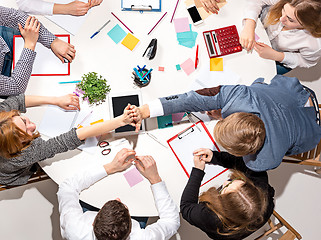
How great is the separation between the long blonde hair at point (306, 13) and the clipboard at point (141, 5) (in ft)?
2.12

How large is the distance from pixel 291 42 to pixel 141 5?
90 cm

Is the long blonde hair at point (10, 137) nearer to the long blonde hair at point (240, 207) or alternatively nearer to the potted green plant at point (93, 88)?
Answer: the potted green plant at point (93, 88)

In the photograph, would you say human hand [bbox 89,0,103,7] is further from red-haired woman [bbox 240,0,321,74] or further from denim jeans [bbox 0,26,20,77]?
red-haired woman [bbox 240,0,321,74]

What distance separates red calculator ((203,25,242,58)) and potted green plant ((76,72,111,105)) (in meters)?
0.59

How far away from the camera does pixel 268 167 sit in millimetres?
1435

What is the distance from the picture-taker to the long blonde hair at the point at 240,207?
4.53 feet

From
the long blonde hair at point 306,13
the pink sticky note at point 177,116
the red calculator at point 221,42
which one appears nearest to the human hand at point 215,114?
the pink sticky note at point 177,116

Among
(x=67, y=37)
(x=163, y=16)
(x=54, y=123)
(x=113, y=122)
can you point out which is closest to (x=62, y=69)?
(x=67, y=37)

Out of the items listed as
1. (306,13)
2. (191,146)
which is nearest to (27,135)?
(191,146)

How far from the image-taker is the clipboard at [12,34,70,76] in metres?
1.53

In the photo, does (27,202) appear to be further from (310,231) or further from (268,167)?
(310,231)

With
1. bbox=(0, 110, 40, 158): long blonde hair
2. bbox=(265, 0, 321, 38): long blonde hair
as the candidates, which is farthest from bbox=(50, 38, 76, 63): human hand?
bbox=(265, 0, 321, 38): long blonde hair

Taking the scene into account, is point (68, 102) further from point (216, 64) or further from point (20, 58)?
point (216, 64)

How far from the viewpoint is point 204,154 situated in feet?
5.02
